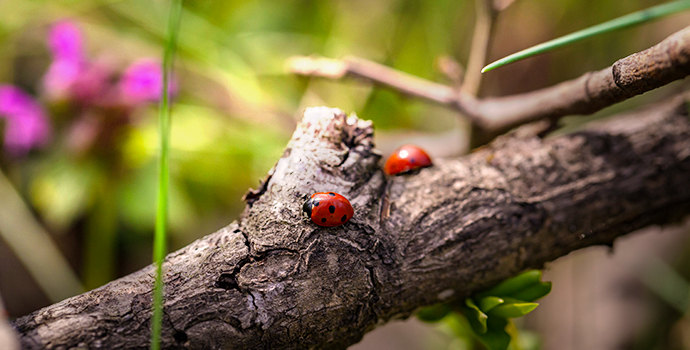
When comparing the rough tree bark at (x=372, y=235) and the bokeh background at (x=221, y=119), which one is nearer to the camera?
the rough tree bark at (x=372, y=235)

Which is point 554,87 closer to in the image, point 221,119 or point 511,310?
point 511,310

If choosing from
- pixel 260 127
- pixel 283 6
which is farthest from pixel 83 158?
pixel 283 6

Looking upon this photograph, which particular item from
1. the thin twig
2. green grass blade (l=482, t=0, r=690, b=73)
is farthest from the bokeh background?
green grass blade (l=482, t=0, r=690, b=73)

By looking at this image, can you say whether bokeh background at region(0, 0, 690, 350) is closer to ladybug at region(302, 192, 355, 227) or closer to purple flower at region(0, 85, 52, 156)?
purple flower at region(0, 85, 52, 156)

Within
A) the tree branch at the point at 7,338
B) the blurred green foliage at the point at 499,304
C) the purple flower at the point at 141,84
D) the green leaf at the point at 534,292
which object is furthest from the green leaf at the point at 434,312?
the purple flower at the point at 141,84

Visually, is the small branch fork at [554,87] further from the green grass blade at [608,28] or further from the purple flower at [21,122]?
the purple flower at [21,122]

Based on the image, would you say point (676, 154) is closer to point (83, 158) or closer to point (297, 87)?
point (297, 87)
